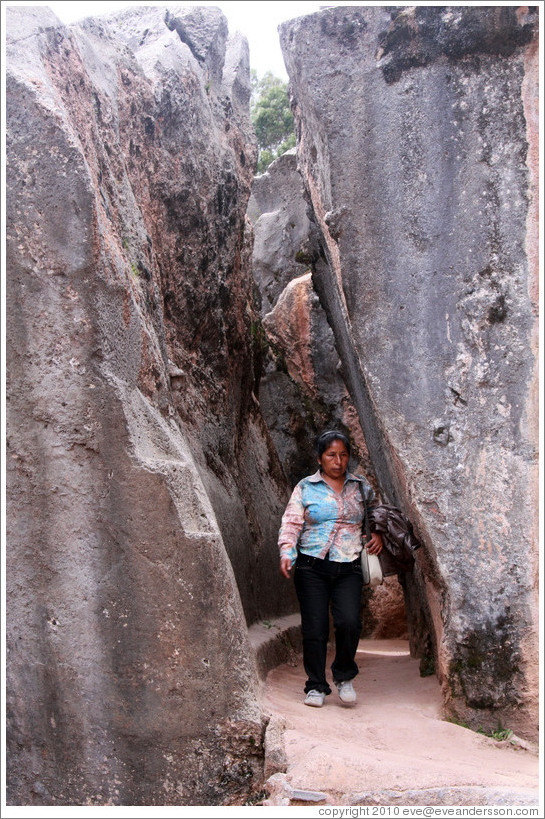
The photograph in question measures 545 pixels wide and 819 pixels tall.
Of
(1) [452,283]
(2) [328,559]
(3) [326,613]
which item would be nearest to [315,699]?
(3) [326,613]

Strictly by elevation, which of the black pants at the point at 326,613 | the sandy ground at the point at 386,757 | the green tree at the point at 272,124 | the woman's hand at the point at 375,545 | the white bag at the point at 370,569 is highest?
the green tree at the point at 272,124

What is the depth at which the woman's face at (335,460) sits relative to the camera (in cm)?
457

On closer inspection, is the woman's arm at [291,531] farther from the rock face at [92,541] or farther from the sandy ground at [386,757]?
the sandy ground at [386,757]

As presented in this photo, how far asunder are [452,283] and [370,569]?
162cm

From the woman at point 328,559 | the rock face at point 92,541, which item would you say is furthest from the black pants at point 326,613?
the rock face at point 92,541

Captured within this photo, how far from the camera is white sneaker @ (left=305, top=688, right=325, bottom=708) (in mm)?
4188

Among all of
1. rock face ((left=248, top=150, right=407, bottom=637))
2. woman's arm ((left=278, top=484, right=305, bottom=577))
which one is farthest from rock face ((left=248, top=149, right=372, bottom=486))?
woman's arm ((left=278, top=484, right=305, bottom=577))

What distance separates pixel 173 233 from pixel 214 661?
3158mm

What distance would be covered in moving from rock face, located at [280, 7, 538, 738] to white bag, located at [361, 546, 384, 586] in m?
0.28

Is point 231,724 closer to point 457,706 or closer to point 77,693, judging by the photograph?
point 77,693

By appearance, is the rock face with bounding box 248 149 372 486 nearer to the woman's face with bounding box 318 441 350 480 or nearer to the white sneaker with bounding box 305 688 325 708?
the woman's face with bounding box 318 441 350 480

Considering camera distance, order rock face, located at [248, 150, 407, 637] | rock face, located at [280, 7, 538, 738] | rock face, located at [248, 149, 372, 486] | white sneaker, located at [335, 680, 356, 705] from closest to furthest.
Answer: rock face, located at [280, 7, 538, 738], white sneaker, located at [335, 680, 356, 705], rock face, located at [248, 150, 407, 637], rock face, located at [248, 149, 372, 486]

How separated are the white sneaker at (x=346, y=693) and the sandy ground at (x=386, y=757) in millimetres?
46

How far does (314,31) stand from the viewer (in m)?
4.76
